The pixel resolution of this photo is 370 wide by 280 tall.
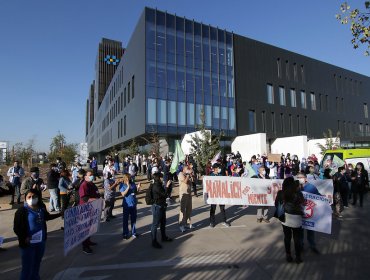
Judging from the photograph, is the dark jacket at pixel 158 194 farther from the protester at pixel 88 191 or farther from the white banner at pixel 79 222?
the protester at pixel 88 191

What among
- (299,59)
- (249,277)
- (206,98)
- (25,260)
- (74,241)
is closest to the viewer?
(25,260)

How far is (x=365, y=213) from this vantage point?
1087cm

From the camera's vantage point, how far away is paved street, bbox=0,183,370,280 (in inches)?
214

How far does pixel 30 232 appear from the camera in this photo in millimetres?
4500

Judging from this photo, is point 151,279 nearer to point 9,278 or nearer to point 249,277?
point 249,277

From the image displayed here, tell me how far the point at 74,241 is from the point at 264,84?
42.4 meters

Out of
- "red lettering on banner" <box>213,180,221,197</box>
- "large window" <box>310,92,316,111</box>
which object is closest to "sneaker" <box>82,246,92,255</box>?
"red lettering on banner" <box>213,180,221,197</box>

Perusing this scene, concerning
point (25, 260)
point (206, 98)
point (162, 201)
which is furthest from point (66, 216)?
point (206, 98)

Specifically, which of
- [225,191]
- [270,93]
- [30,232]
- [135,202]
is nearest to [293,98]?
[270,93]

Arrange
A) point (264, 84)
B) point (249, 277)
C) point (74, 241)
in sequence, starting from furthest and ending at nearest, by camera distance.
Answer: point (264, 84)
point (74, 241)
point (249, 277)

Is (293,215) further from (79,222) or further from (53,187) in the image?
(53,187)

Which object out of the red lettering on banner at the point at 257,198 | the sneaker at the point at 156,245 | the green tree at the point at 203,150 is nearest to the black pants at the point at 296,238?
the sneaker at the point at 156,245

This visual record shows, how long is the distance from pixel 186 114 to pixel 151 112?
15.8 feet

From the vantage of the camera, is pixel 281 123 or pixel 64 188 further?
pixel 281 123
